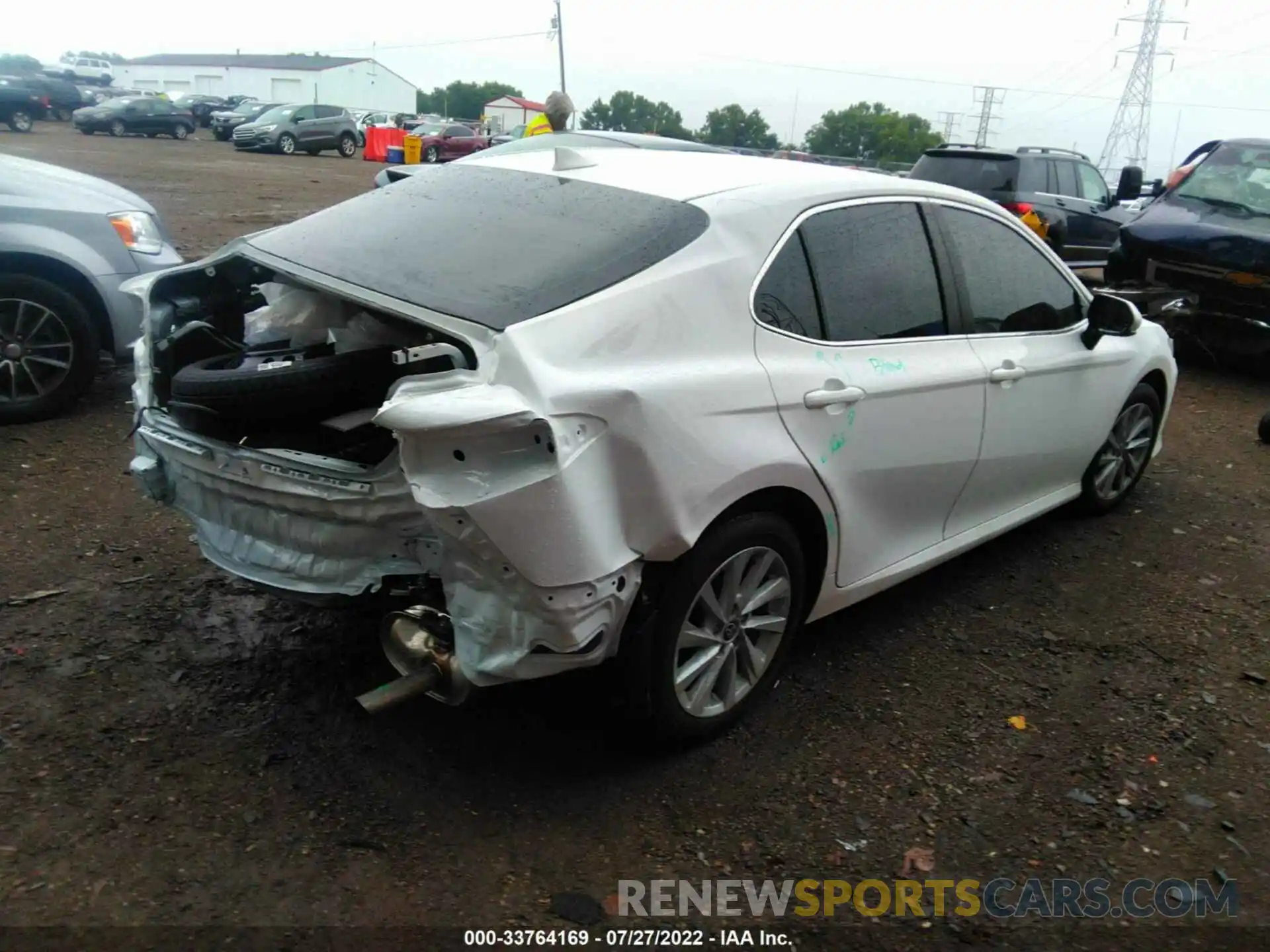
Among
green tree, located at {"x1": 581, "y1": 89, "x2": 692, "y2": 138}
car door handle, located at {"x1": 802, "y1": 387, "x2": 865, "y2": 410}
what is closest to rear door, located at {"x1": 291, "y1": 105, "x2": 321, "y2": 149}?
green tree, located at {"x1": 581, "y1": 89, "x2": 692, "y2": 138}

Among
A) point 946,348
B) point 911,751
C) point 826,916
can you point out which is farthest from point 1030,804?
point 946,348

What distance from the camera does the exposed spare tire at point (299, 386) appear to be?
9.67 feet

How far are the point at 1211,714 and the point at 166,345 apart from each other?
149 inches

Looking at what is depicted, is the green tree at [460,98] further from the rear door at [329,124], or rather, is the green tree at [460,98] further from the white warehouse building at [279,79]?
the rear door at [329,124]

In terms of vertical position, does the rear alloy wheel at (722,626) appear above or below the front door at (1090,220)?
above

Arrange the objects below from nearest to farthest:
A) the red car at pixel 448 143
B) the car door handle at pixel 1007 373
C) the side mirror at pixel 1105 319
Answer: the car door handle at pixel 1007 373 < the side mirror at pixel 1105 319 < the red car at pixel 448 143

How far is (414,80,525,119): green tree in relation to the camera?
9869cm

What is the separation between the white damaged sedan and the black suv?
745 centimetres

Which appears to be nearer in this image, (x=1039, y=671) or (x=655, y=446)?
(x=655, y=446)

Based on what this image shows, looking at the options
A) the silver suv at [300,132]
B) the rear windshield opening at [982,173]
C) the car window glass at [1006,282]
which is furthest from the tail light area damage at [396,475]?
the silver suv at [300,132]

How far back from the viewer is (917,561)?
3.79 m

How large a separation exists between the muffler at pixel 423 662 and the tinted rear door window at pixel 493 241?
0.84 metres

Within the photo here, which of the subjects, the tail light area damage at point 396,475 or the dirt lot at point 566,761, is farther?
the dirt lot at point 566,761

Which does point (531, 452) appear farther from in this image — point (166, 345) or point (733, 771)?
point (166, 345)
